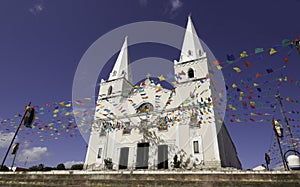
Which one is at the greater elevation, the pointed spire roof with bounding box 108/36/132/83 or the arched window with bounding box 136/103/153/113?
the pointed spire roof with bounding box 108/36/132/83

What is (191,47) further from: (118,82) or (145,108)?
(118,82)

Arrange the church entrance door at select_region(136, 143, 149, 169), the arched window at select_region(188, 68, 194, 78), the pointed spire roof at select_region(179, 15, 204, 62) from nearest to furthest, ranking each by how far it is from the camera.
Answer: the church entrance door at select_region(136, 143, 149, 169) < the arched window at select_region(188, 68, 194, 78) < the pointed spire roof at select_region(179, 15, 204, 62)

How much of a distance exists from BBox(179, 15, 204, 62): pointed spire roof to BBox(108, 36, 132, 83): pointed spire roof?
7.48 m

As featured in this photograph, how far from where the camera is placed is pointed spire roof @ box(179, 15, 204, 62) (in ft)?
65.9

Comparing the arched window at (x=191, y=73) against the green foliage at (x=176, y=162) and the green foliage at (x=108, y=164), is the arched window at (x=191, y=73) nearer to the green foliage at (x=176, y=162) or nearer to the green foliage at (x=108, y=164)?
the green foliage at (x=176, y=162)

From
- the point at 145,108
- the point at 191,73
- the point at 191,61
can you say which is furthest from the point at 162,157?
the point at 191,61

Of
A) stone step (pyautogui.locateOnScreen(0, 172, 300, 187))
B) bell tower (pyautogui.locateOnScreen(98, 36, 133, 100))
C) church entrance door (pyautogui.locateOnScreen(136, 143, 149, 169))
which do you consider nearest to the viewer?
stone step (pyautogui.locateOnScreen(0, 172, 300, 187))

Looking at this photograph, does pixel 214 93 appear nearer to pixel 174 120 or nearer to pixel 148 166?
pixel 174 120

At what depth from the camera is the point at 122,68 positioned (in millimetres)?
23703

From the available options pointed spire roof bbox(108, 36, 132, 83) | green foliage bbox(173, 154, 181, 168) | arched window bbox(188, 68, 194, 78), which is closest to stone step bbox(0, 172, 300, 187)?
green foliage bbox(173, 154, 181, 168)

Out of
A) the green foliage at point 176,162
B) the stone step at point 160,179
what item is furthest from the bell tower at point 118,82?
the stone step at point 160,179

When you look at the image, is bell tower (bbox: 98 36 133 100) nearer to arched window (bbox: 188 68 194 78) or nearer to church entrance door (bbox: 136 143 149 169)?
church entrance door (bbox: 136 143 149 169)

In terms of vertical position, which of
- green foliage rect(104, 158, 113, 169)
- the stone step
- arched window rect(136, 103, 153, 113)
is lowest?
the stone step

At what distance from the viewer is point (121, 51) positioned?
1049 inches
